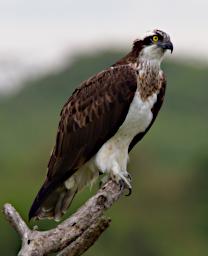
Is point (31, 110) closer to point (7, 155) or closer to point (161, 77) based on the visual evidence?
point (7, 155)

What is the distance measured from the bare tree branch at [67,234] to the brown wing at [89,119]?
5.87 ft

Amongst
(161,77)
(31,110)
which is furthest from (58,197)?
(31,110)

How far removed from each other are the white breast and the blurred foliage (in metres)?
12.8

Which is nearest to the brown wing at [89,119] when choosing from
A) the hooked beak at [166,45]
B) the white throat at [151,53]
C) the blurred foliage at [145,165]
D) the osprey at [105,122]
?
A: the osprey at [105,122]

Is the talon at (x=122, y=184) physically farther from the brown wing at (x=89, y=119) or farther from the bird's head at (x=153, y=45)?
the bird's head at (x=153, y=45)

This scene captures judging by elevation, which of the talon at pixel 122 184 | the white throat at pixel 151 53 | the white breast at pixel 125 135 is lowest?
the talon at pixel 122 184

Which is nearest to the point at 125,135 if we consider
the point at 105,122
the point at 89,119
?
the point at 105,122

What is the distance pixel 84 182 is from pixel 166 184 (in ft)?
94.7

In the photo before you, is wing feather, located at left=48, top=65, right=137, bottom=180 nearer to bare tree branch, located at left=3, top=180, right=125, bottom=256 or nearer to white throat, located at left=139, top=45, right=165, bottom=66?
white throat, located at left=139, top=45, right=165, bottom=66

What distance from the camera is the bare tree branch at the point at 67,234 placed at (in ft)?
37.8

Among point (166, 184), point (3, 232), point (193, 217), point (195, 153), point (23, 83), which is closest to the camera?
point (3, 232)

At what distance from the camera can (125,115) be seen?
45.0 feet

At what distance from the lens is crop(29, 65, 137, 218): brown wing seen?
13.7m

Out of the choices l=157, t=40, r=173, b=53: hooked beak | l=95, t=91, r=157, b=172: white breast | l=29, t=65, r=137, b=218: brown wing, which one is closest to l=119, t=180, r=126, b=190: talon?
l=95, t=91, r=157, b=172: white breast
